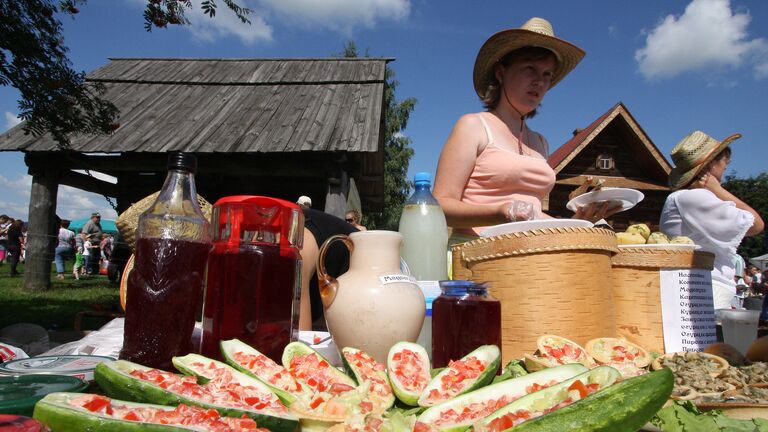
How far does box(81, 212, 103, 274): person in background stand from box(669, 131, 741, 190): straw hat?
17236 mm

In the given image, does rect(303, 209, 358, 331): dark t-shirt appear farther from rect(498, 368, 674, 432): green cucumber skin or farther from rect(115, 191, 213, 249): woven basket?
rect(498, 368, 674, 432): green cucumber skin

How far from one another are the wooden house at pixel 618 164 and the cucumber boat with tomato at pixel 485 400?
13852 millimetres

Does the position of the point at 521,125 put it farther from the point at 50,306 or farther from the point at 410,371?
the point at 50,306

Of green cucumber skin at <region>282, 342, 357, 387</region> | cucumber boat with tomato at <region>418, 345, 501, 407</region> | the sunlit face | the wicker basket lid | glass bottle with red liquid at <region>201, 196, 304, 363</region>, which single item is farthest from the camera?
the sunlit face

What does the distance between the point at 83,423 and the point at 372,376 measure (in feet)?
1.85

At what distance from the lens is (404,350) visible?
44.9 inches

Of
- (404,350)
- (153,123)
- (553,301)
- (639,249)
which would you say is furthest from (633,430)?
(153,123)

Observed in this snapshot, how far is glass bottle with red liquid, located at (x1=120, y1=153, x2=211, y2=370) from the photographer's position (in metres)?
1.13

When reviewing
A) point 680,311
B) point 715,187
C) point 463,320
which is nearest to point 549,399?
point 463,320

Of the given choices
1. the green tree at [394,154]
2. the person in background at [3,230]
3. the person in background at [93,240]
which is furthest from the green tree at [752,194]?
the person in background at [3,230]

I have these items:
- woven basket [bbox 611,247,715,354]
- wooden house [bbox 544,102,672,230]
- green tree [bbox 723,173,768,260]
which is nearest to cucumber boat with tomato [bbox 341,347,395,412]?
woven basket [bbox 611,247,715,354]

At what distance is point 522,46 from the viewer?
242cm

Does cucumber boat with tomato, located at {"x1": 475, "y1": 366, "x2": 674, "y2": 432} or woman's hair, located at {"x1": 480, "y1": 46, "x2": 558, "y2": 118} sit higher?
woman's hair, located at {"x1": 480, "y1": 46, "x2": 558, "y2": 118}

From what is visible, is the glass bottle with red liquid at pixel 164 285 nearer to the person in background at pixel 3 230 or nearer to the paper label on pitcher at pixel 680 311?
the paper label on pitcher at pixel 680 311
